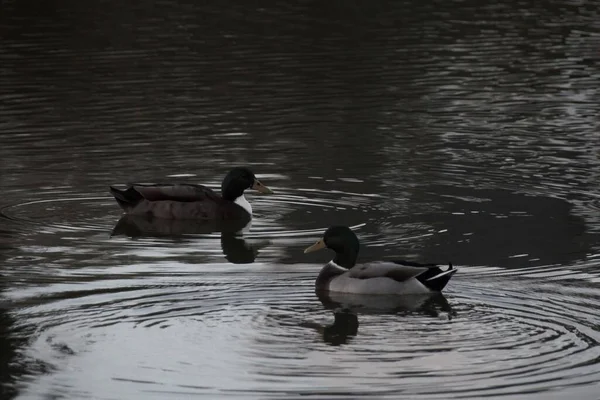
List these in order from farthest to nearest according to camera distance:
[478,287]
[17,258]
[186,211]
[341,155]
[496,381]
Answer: [341,155] → [186,211] → [17,258] → [478,287] → [496,381]

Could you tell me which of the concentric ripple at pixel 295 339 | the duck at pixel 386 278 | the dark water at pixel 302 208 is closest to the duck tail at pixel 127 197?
the dark water at pixel 302 208

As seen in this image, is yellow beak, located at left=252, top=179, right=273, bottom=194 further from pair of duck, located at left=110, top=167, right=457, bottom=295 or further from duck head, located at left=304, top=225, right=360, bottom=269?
duck head, located at left=304, top=225, right=360, bottom=269

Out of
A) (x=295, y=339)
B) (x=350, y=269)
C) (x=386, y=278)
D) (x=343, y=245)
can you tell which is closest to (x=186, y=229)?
(x=343, y=245)

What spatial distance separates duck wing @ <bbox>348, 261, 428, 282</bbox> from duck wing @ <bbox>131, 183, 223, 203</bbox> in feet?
13.8

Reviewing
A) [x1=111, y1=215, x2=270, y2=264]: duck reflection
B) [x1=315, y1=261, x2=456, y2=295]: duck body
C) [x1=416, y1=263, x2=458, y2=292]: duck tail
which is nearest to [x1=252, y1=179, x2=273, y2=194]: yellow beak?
[x1=111, y1=215, x2=270, y2=264]: duck reflection

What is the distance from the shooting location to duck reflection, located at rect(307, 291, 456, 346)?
39.4ft

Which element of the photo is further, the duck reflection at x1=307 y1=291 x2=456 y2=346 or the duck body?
the duck body

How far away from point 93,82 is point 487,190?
1255 centimetres

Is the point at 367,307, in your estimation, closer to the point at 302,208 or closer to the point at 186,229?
the point at 186,229

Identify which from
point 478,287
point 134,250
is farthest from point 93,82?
point 478,287

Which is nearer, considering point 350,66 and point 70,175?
point 70,175

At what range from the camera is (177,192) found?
56.2ft

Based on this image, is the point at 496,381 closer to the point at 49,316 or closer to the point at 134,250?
the point at 49,316

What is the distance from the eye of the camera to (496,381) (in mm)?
10422
